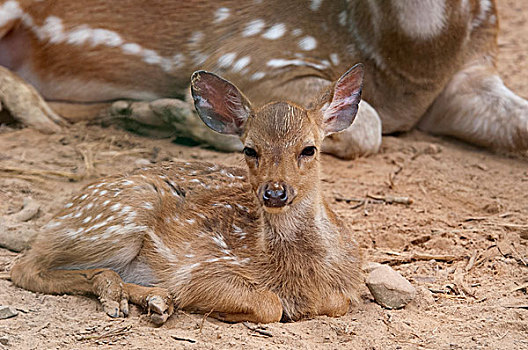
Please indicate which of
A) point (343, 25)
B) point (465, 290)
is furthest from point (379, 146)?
point (465, 290)

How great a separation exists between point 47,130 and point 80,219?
6.51ft

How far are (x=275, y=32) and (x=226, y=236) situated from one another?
2.29 metres

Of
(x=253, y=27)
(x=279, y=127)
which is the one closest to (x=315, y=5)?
(x=253, y=27)

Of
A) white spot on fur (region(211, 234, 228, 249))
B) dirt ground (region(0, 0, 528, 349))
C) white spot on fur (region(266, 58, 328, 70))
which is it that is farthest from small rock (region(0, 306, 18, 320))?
white spot on fur (region(266, 58, 328, 70))

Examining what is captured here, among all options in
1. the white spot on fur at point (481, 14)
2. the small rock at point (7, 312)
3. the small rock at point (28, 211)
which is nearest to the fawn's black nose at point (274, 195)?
the small rock at point (7, 312)

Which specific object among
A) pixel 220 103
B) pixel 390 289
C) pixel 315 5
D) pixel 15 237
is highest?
pixel 220 103

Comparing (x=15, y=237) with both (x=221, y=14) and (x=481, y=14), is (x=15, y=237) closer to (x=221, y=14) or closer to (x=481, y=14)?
(x=221, y=14)

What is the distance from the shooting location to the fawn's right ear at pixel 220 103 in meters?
3.93

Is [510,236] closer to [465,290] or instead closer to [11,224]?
[465,290]

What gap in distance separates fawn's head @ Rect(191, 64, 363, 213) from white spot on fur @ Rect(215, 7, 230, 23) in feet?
6.40

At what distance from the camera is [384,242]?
14.5ft

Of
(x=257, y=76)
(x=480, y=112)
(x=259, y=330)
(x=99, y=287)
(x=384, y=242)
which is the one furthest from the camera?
(x=480, y=112)

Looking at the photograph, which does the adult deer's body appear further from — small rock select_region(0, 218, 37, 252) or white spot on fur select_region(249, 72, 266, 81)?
small rock select_region(0, 218, 37, 252)

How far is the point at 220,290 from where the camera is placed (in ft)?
11.8
